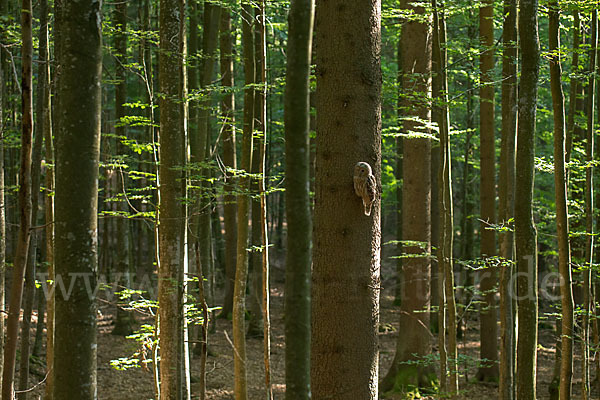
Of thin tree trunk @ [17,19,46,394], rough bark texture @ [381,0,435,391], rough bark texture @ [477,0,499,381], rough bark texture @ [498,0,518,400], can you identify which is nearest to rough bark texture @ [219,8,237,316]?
rough bark texture @ [381,0,435,391]

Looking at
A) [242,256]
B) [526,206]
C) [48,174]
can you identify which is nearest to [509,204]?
[526,206]

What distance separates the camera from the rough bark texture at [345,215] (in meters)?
3.85

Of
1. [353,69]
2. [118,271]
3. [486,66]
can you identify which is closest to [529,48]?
[353,69]

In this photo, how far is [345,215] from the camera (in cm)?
388

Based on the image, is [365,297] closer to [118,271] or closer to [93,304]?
[93,304]

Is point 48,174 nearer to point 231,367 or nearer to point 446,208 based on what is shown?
point 446,208

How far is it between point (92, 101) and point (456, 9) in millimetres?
6457

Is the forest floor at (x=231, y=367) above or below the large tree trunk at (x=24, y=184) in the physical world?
below

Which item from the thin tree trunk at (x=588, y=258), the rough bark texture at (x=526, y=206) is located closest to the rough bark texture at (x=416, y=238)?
the thin tree trunk at (x=588, y=258)

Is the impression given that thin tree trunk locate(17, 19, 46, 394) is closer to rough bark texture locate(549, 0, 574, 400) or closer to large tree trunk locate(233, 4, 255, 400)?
large tree trunk locate(233, 4, 255, 400)

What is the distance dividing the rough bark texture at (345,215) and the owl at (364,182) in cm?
6

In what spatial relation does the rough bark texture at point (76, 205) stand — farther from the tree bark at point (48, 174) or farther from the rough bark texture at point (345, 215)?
the tree bark at point (48, 174)

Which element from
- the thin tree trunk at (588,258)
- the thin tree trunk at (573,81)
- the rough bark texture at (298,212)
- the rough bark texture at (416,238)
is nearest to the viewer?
the rough bark texture at (298,212)

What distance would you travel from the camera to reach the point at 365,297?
153 inches
